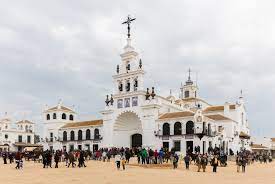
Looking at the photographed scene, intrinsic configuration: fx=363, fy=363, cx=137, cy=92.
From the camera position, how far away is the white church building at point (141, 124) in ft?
163

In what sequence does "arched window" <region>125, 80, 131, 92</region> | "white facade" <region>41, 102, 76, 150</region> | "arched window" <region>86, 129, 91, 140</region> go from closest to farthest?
"arched window" <region>125, 80, 131, 92</region> → "arched window" <region>86, 129, 91, 140</region> → "white facade" <region>41, 102, 76, 150</region>

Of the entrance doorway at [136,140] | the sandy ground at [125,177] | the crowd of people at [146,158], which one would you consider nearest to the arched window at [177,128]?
the crowd of people at [146,158]

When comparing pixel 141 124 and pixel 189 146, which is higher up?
pixel 141 124

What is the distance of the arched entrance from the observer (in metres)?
55.2

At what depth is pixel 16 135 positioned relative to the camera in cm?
8688

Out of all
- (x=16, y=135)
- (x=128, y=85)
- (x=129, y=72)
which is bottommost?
(x=16, y=135)

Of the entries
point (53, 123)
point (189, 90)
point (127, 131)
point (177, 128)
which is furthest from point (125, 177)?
point (189, 90)

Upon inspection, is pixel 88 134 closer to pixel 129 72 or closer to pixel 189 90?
pixel 129 72

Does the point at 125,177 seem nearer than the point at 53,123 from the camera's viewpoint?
Yes

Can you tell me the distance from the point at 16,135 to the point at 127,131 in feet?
136

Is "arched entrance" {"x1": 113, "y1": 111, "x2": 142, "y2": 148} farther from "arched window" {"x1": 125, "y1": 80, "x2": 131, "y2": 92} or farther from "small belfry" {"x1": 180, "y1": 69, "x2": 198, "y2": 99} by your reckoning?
"small belfry" {"x1": 180, "y1": 69, "x2": 198, "y2": 99}

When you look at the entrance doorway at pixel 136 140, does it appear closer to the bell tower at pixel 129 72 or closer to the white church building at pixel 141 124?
the white church building at pixel 141 124

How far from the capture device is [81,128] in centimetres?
6256

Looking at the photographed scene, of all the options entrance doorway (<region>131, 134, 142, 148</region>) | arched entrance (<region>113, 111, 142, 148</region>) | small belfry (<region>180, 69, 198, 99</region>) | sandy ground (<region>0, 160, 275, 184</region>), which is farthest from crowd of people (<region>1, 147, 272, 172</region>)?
small belfry (<region>180, 69, 198, 99</region>)
